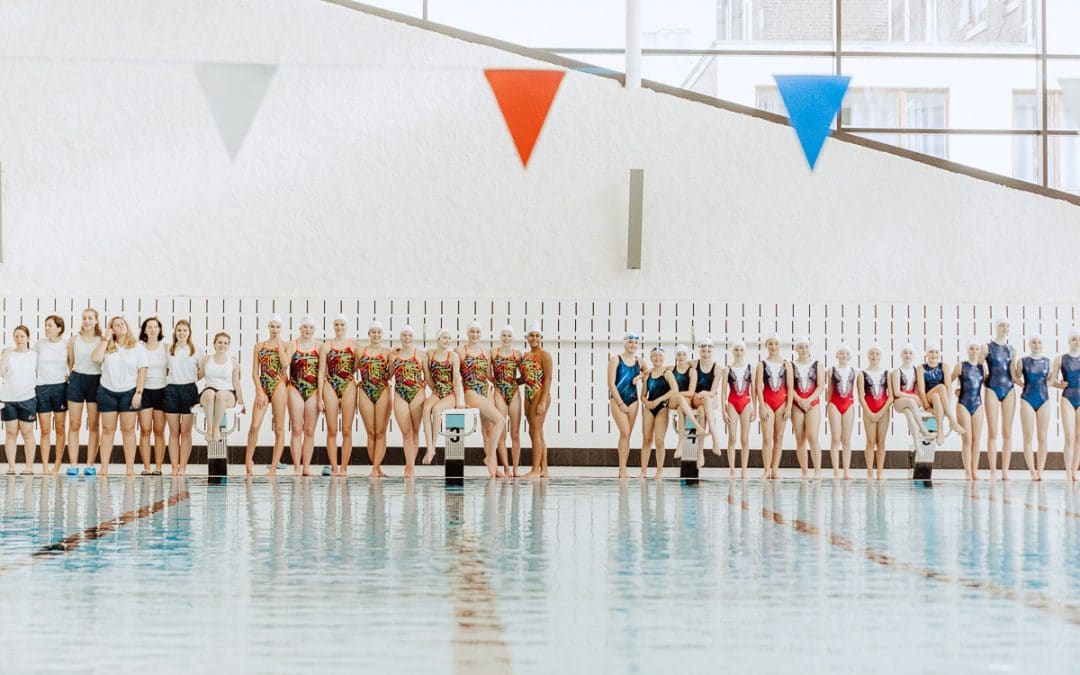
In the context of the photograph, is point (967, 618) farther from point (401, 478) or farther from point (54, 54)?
point (54, 54)

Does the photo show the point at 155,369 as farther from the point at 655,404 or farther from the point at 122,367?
the point at 655,404

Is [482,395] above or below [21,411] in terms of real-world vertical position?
above

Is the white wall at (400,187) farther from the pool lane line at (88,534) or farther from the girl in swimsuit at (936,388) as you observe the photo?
the pool lane line at (88,534)

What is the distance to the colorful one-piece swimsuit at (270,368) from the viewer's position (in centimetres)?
1233

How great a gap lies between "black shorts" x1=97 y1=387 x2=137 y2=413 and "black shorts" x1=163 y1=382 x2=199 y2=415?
0.32 m

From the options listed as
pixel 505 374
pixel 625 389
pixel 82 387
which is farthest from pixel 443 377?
pixel 82 387

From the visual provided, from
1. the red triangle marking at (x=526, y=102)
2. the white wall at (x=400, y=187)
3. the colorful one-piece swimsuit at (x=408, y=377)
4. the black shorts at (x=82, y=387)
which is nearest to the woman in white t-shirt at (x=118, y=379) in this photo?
the black shorts at (x=82, y=387)

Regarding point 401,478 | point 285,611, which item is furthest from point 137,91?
point 285,611

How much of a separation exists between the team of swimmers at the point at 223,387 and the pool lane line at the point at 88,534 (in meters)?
3.88

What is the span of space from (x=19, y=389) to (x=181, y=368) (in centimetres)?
158

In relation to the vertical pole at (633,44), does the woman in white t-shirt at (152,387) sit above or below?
below

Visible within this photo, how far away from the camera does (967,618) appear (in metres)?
3.85

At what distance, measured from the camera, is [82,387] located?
40.6ft

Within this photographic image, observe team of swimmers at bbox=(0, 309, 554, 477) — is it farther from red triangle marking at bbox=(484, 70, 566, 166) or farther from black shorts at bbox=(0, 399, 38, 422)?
red triangle marking at bbox=(484, 70, 566, 166)
